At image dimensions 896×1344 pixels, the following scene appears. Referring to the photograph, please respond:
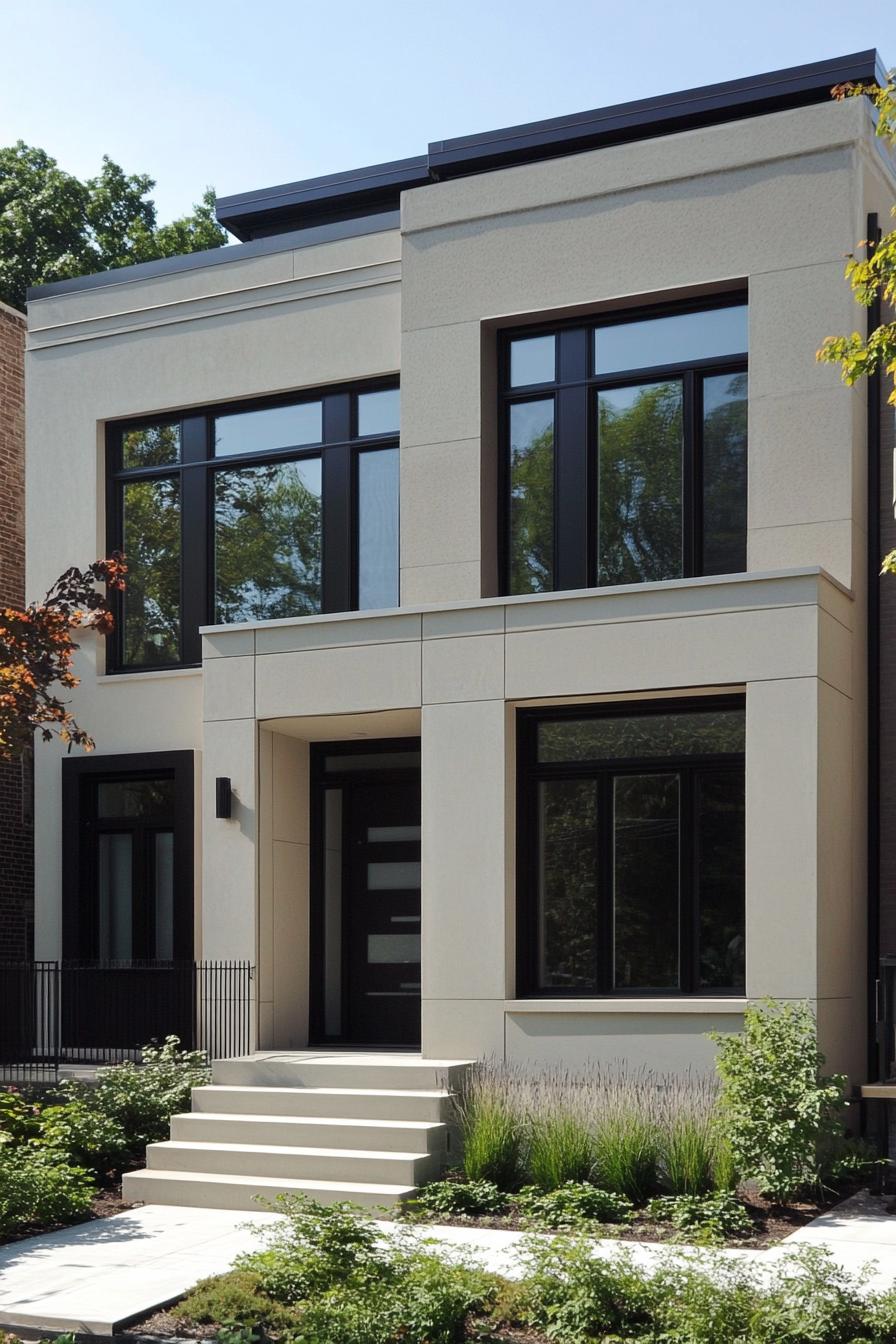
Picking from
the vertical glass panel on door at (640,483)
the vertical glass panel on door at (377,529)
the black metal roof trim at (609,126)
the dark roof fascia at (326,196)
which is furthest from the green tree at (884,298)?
the dark roof fascia at (326,196)

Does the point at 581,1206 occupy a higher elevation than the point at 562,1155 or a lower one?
lower

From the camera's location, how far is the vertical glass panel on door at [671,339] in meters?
14.0

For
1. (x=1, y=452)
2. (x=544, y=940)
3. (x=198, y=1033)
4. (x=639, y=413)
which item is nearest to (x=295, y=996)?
(x=198, y=1033)

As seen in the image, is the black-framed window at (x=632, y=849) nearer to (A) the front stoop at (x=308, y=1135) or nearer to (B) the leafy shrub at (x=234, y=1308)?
(A) the front stoop at (x=308, y=1135)

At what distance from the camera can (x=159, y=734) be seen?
55.4 feet

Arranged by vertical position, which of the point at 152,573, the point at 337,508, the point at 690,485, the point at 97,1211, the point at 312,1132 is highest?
the point at 337,508

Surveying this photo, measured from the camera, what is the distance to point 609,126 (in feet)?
48.6

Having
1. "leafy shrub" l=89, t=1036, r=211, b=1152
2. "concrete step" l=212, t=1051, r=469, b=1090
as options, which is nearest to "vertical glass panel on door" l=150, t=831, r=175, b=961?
"leafy shrub" l=89, t=1036, r=211, b=1152

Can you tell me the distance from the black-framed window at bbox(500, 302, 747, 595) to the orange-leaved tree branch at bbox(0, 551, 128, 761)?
407 cm

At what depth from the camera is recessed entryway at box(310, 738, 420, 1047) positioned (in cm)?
1570

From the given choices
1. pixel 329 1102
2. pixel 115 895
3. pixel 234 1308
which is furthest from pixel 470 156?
pixel 234 1308

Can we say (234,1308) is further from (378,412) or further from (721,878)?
(378,412)

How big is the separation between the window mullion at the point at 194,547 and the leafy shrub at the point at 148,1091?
4395mm

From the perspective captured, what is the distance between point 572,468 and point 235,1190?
22.4 feet
